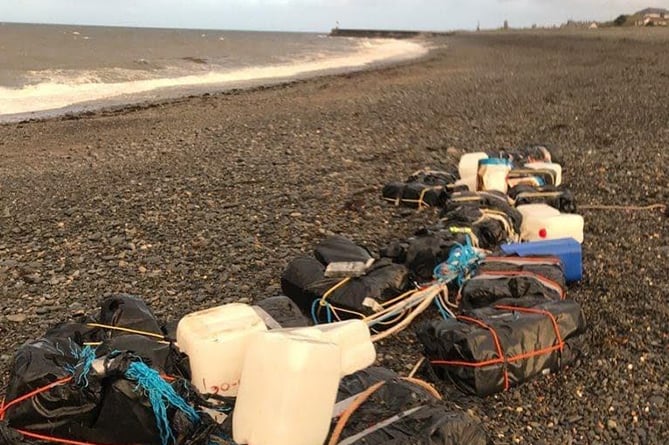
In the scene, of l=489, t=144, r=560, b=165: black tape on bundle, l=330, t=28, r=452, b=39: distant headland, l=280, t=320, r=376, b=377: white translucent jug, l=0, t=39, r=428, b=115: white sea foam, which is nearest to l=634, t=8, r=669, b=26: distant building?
l=330, t=28, r=452, b=39: distant headland

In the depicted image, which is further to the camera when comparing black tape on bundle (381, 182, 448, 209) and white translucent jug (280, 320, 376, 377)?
black tape on bundle (381, 182, 448, 209)

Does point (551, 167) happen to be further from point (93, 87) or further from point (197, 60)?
point (197, 60)

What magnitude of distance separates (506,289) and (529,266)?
426 mm

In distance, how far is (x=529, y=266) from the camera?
15.6 ft

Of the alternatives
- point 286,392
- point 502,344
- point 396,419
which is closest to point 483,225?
point 502,344

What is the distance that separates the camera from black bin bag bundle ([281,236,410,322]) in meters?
4.42

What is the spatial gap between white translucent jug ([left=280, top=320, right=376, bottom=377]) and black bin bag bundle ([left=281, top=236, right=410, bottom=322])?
29.8 inches

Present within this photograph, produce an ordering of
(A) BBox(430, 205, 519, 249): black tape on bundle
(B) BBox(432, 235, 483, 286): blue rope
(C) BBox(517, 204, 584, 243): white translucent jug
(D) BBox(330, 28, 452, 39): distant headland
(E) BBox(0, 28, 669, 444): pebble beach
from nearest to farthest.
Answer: (E) BBox(0, 28, 669, 444): pebble beach, (B) BBox(432, 235, 483, 286): blue rope, (A) BBox(430, 205, 519, 249): black tape on bundle, (C) BBox(517, 204, 584, 243): white translucent jug, (D) BBox(330, 28, 452, 39): distant headland

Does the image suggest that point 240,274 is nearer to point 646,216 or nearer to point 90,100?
point 646,216

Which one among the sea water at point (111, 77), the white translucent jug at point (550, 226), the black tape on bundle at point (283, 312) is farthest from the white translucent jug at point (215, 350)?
the sea water at point (111, 77)

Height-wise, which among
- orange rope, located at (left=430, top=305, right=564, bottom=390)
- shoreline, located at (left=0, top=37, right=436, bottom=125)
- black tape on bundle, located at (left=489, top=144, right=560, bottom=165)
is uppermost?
shoreline, located at (left=0, top=37, right=436, bottom=125)

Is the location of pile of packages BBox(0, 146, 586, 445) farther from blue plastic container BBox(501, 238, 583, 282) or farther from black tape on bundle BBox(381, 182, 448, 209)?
black tape on bundle BBox(381, 182, 448, 209)

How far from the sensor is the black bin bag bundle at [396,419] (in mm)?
2830

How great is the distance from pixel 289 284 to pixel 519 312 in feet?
5.71
